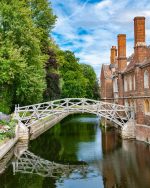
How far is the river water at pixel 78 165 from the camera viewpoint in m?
15.9

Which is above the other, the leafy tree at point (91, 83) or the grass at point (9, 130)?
the leafy tree at point (91, 83)

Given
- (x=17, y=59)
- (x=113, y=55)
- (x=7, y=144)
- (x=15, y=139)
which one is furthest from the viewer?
(x=113, y=55)

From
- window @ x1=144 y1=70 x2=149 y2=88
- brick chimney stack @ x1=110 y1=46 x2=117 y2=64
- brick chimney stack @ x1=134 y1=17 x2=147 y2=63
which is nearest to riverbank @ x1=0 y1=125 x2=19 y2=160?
window @ x1=144 y1=70 x2=149 y2=88

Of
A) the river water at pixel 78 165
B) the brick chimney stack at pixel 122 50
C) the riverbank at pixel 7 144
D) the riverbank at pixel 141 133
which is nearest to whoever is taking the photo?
the river water at pixel 78 165

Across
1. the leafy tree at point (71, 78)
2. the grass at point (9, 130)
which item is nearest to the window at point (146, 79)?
the grass at point (9, 130)

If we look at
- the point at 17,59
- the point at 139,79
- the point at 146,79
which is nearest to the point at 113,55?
the point at 139,79

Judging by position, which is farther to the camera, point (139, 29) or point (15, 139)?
point (139, 29)

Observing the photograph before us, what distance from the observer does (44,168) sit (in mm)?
19047

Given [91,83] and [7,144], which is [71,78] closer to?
[91,83]

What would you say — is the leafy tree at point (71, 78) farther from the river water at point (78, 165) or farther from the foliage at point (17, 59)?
the river water at point (78, 165)

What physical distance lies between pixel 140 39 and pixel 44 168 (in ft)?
46.2

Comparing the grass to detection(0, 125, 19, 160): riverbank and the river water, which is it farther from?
the river water

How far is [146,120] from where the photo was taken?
26062mm

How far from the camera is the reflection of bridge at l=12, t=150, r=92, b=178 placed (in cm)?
1789
